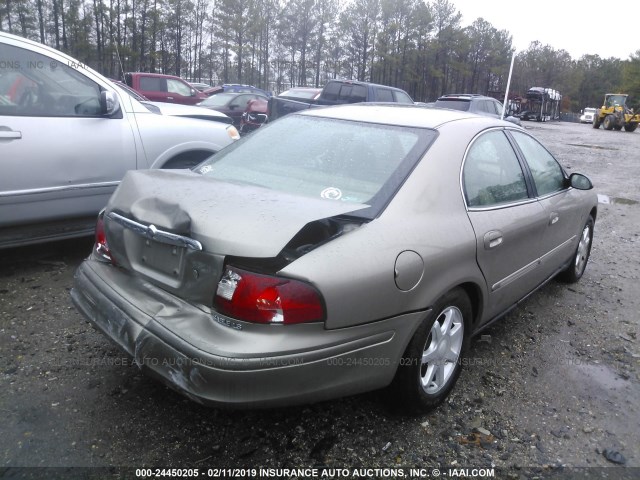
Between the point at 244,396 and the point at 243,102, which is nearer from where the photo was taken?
the point at 244,396

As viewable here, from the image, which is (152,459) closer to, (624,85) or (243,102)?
(243,102)

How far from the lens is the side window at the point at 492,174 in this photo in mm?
2760

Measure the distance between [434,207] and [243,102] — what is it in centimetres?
1297

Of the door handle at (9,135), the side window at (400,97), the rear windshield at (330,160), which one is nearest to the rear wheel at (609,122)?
the side window at (400,97)

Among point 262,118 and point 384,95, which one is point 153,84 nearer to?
point 262,118

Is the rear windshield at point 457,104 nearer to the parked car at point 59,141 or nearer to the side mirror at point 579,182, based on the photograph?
the side mirror at point 579,182

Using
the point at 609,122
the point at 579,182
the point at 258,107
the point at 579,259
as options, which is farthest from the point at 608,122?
the point at 579,182

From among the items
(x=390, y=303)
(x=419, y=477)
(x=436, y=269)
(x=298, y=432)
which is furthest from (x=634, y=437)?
(x=298, y=432)

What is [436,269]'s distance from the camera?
2301mm

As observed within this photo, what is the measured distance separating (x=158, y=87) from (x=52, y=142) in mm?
14158

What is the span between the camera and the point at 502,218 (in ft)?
9.45

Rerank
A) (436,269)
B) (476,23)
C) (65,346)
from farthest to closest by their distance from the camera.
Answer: (476,23)
(65,346)
(436,269)

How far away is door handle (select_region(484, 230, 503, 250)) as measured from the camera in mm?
2685

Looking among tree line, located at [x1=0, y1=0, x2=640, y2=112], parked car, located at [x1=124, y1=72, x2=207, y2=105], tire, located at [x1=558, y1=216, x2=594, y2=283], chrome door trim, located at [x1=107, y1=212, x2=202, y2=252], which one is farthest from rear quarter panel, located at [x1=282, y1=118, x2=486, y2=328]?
tree line, located at [x1=0, y1=0, x2=640, y2=112]
